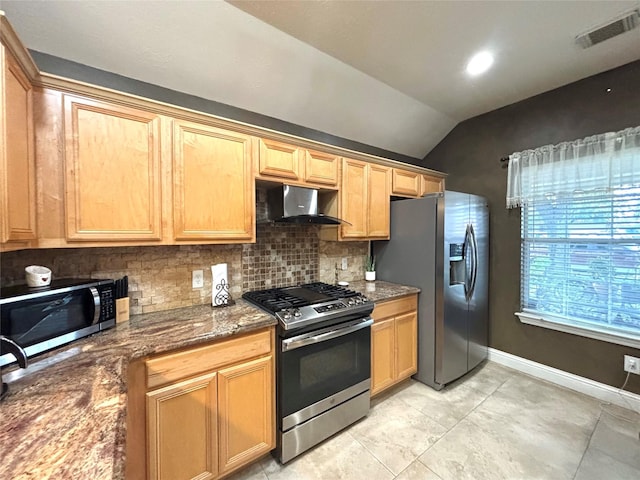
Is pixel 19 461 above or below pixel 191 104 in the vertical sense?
below

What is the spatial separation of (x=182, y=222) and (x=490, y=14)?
2352mm

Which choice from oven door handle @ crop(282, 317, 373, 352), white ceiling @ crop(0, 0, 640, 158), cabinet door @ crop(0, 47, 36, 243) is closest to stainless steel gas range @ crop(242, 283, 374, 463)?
oven door handle @ crop(282, 317, 373, 352)

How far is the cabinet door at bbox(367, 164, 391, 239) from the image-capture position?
8.66ft

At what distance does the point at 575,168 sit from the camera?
2416 mm

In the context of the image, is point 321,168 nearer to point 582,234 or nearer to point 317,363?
point 317,363

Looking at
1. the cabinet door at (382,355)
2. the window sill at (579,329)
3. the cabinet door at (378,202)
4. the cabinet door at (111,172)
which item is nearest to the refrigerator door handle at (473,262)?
the window sill at (579,329)

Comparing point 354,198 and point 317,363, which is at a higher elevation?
point 354,198

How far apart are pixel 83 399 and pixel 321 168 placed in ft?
6.46

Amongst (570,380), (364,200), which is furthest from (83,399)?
(570,380)

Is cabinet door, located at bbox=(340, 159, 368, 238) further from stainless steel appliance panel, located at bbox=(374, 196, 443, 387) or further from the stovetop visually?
the stovetop

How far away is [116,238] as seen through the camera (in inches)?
57.7

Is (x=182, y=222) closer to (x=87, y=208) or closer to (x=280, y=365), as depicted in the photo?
(x=87, y=208)

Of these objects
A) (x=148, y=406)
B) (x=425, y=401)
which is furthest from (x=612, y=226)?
(x=148, y=406)

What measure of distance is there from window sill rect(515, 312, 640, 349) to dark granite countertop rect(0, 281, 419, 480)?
8.81ft
